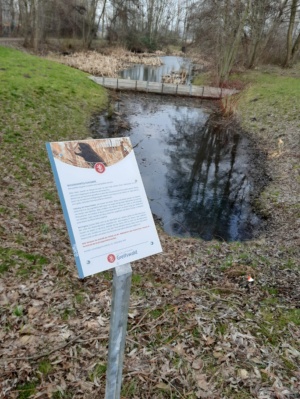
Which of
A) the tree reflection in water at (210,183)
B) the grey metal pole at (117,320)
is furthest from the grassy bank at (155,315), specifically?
the tree reflection in water at (210,183)

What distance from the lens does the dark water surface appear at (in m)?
7.20

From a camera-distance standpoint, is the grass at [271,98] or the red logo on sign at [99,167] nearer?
the red logo on sign at [99,167]

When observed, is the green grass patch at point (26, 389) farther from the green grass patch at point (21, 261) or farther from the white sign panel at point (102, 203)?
the white sign panel at point (102, 203)

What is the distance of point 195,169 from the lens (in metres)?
10.1

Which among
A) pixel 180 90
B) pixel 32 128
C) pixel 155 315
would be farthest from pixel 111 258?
pixel 180 90

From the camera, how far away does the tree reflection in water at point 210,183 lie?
7051mm

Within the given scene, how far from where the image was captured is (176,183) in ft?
29.5

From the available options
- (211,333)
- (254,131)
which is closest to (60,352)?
(211,333)

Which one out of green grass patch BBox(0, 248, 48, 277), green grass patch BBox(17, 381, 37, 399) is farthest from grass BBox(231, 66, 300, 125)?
green grass patch BBox(17, 381, 37, 399)

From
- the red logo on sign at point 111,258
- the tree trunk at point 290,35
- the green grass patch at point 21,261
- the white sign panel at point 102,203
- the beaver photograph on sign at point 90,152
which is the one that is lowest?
the green grass patch at point 21,261

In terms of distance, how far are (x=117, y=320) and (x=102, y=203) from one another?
0.75 metres

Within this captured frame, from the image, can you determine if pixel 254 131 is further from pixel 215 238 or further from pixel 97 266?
pixel 97 266

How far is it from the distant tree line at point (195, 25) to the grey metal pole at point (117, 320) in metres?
19.4

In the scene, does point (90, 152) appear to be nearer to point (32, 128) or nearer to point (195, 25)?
point (32, 128)
